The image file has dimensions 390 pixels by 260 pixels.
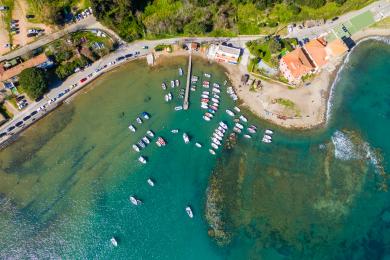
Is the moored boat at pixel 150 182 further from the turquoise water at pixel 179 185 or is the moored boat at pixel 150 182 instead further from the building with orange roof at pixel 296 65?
the building with orange roof at pixel 296 65

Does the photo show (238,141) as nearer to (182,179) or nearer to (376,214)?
(182,179)

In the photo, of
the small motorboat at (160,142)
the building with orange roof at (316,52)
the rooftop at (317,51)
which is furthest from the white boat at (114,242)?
the rooftop at (317,51)

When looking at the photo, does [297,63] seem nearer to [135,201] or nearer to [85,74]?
[135,201]

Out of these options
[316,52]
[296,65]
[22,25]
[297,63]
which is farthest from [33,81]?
[316,52]

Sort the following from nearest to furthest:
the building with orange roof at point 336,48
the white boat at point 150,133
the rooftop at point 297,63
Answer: the white boat at point 150,133, the rooftop at point 297,63, the building with orange roof at point 336,48

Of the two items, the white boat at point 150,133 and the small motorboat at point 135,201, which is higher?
the white boat at point 150,133

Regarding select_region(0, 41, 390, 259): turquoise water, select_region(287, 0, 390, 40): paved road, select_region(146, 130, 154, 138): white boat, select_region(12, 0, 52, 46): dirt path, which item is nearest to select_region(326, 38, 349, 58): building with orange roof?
select_region(287, 0, 390, 40): paved road
